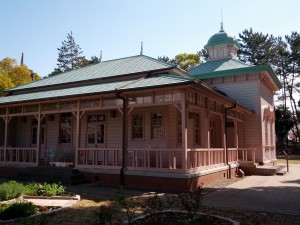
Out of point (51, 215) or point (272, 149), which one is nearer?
point (51, 215)

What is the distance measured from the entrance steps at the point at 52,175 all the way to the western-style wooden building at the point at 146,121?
1.57 feet

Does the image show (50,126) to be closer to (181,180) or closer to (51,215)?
(181,180)

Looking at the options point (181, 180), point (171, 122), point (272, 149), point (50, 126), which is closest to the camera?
point (181, 180)

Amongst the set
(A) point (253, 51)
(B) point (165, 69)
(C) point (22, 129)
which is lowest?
(C) point (22, 129)

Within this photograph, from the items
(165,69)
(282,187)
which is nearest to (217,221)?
(282,187)

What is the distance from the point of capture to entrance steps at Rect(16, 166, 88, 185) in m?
13.4

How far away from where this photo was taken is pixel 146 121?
15.7m

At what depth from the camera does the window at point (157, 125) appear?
15383mm

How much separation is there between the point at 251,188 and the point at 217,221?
22.3 feet

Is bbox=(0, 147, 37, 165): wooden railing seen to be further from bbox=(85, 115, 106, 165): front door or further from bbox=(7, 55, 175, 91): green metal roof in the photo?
bbox=(7, 55, 175, 91): green metal roof

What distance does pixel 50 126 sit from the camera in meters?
18.9

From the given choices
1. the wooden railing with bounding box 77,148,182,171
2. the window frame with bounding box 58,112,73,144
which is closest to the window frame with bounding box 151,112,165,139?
the wooden railing with bounding box 77,148,182,171

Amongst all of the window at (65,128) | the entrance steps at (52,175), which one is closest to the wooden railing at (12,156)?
the entrance steps at (52,175)

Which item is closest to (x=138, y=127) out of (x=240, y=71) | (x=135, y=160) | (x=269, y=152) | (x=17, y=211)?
(x=135, y=160)
